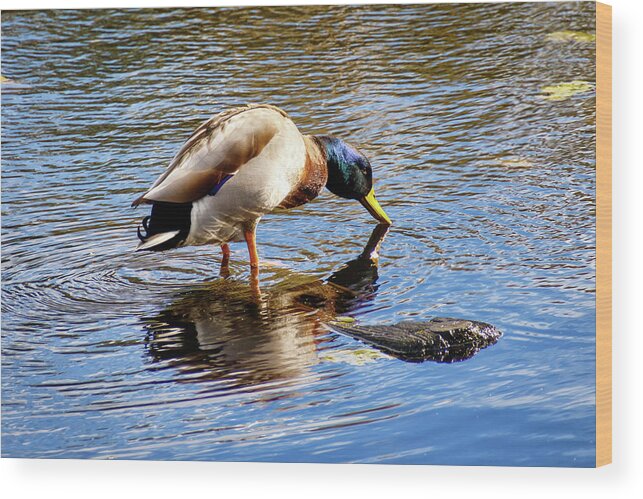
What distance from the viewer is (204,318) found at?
19.0 ft

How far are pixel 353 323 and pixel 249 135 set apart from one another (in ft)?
3.11

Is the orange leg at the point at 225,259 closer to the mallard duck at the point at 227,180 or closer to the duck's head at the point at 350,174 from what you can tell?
the mallard duck at the point at 227,180

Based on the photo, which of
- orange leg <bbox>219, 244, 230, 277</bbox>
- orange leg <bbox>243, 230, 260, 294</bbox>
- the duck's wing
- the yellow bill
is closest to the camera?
the duck's wing

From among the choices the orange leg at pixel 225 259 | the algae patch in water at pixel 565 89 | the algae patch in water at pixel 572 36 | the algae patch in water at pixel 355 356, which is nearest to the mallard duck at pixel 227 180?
the orange leg at pixel 225 259

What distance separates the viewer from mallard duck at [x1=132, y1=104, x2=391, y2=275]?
230 inches

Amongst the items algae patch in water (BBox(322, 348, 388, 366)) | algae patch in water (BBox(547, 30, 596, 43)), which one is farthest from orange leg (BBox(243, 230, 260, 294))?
algae patch in water (BBox(547, 30, 596, 43))

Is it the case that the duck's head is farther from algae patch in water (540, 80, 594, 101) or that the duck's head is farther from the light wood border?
the light wood border

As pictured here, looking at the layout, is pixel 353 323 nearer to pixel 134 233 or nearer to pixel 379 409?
pixel 379 409

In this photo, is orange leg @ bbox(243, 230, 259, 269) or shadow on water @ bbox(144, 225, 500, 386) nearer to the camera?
shadow on water @ bbox(144, 225, 500, 386)

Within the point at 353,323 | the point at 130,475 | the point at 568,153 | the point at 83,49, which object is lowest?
the point at 130,475

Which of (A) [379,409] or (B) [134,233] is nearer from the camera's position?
(A) [379,409]

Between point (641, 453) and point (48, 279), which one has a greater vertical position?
point (48, 279)

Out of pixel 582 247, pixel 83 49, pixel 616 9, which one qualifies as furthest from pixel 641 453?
pixel 83 49

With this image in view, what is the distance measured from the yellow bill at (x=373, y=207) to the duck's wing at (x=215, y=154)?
2.14ft
